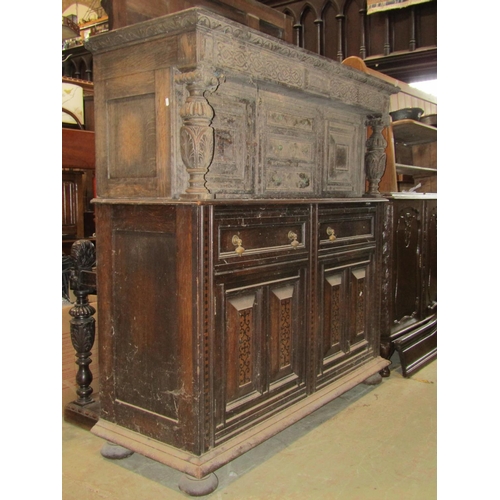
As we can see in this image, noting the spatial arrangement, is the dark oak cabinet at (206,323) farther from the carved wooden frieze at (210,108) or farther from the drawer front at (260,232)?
the carved wooden frieze at (210,108)

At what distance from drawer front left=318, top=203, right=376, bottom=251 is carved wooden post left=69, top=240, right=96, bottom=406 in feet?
3.68

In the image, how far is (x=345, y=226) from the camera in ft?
9.14

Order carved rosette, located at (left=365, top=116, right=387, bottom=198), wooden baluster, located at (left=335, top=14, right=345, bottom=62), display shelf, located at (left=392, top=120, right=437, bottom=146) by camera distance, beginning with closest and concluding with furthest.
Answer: carved rosette, located at (left=365, top=116, right=387, bottom=198)
display shelf, located at (left=392, top=120, right=437, bottom=146)
wooden baluster, located at (left=335, top=14, right=345, bottom=62)

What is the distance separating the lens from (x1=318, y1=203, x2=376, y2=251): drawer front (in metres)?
2.60

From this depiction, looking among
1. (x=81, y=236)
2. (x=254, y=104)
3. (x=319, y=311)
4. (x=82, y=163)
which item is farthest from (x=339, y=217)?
(x=81, y=236)

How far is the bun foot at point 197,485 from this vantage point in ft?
6.34

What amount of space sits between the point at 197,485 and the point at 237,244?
2.98ft

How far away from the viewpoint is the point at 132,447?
2.06m

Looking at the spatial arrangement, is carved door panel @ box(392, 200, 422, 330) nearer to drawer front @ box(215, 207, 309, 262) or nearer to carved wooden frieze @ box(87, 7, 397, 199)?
carved wooden frieze @ box(87, 7, 397, 199)

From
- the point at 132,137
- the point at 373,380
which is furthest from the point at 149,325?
the point at 373,380

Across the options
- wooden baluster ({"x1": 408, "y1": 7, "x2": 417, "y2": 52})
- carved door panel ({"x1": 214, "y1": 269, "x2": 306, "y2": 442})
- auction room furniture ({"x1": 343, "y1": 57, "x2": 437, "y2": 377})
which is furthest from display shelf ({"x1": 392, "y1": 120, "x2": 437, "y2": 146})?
carved door panel ({"x1": 214, "y1": 269, "x2": 306, "y2": 442})

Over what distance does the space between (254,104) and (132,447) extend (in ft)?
4.97

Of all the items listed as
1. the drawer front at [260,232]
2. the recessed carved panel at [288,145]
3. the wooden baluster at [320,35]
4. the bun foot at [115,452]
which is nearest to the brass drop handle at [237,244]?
the drawer front at [260,232]

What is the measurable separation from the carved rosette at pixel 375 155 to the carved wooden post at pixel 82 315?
1629 millimetres
